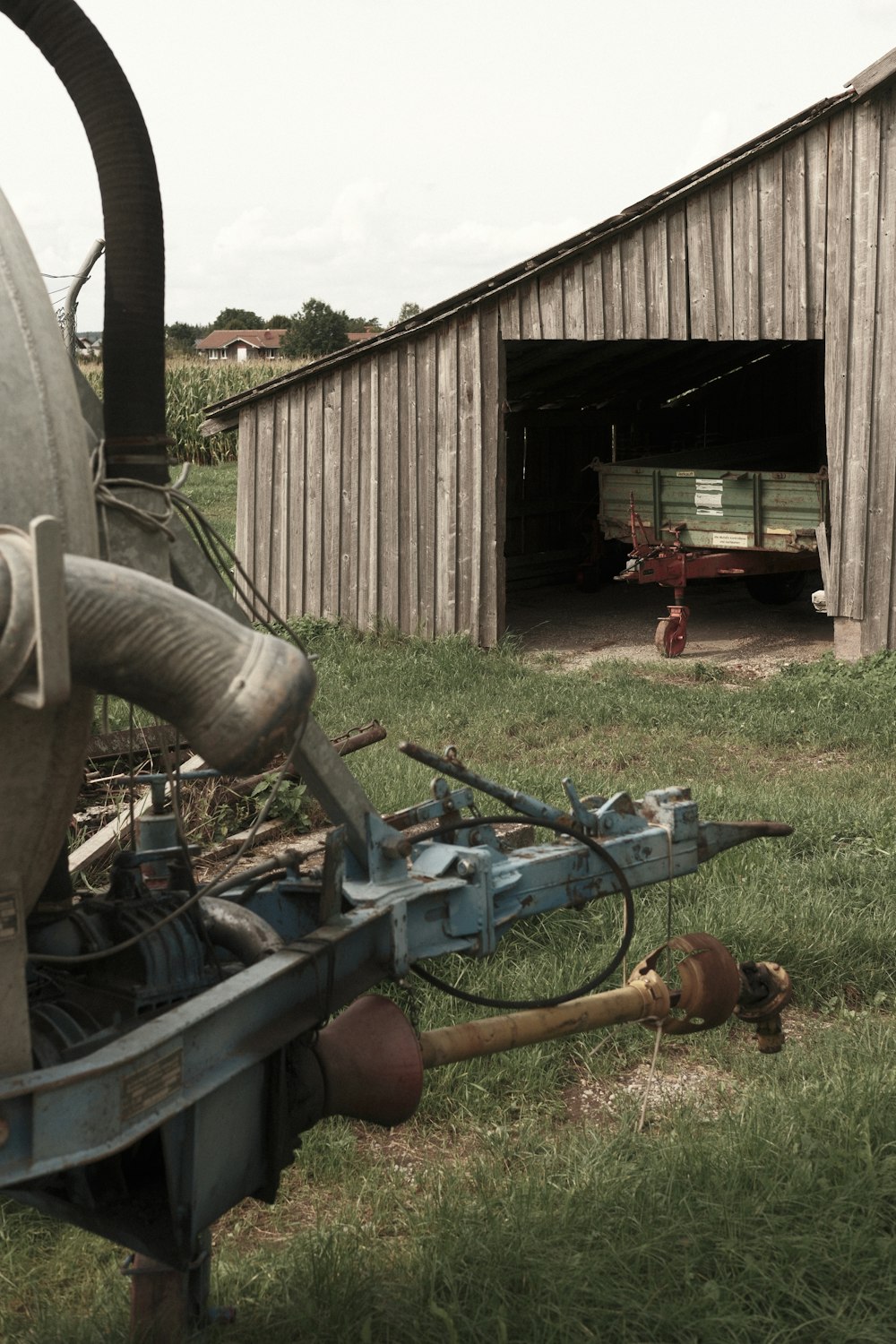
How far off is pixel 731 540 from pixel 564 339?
2.66 meters

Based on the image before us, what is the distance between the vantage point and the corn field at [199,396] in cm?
3322

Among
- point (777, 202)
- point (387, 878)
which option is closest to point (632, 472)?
point (777, 202)

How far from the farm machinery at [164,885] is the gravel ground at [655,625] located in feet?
28.1

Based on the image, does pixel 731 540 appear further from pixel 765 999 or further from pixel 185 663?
pixel 185 663

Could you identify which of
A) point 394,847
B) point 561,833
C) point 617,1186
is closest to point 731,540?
point 561,833

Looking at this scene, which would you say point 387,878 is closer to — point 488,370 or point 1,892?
point 1,892

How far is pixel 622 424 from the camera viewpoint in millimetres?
17688

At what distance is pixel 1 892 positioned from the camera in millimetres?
2275

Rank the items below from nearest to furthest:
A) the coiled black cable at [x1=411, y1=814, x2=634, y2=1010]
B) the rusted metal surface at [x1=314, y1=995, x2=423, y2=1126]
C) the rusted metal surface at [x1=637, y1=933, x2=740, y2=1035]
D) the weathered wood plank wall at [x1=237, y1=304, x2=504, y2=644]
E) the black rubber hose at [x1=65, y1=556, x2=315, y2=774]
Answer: the black rubber hose at [x1=65, y1=556, x2=315, y2=774] < the rusted metal surface at [x1=314, y1=995, x2=423, y2=1126] < the coiled black cable at [x1=411, y1=814, x2=634, y2=1010] < the rusted metal surface at [x1=637, y1=933, x2=740, y2=1035] < the weathered wood plank wall at [x1=237, y1=304, x2=504, y2=644]

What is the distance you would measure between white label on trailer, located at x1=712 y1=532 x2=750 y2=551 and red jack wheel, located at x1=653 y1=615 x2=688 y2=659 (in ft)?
3.52

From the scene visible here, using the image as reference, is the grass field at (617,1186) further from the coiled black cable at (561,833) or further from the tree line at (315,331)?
the tree line at (315,331)

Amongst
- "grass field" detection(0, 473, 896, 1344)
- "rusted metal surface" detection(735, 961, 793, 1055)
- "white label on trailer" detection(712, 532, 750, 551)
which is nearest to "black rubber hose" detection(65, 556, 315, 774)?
"grass field" detection(0, 473, 896, 1344)

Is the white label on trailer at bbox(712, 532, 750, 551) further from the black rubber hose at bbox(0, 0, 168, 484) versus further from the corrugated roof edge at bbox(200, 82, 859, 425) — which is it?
the black rubber hose at bbox(0, 0, 168, 484)

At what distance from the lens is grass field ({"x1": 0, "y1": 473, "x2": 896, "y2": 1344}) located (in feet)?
10.1
